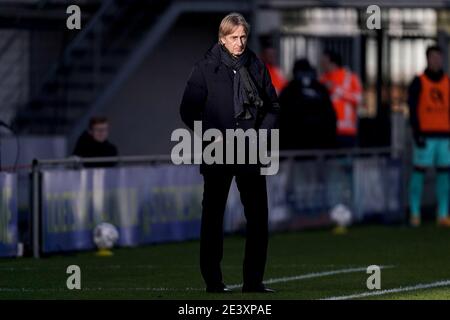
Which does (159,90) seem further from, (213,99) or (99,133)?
(213,99)

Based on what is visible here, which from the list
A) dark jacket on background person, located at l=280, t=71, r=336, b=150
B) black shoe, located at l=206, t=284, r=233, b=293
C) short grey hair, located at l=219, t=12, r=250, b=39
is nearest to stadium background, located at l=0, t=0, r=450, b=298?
dark jacket on background person, located at l=280, t=71, r=336, b=150

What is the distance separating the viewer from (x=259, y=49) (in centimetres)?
2614

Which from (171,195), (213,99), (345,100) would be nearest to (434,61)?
(345,100)

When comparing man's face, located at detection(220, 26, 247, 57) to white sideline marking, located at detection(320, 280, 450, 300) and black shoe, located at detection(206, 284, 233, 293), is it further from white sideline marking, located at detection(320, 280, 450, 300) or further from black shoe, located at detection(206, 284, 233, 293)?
white sideline marking, located at detection(320, 280, 450, 300)

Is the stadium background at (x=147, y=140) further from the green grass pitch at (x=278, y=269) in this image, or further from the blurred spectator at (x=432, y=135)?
the blurred spectator at (x=432, y=135)

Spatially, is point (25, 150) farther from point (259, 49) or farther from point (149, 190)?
point (259, 49)

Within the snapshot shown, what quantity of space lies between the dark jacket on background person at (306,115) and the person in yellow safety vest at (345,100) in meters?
1.95

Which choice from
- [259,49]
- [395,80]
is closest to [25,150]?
[259,49]

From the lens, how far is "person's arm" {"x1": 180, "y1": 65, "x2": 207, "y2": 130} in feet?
41.8

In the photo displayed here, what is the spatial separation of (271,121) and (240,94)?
35 cm

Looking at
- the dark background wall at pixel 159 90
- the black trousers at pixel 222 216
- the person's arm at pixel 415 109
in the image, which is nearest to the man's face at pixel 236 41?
the black trousers at pixel 222 216

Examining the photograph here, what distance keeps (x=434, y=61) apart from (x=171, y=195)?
430cm

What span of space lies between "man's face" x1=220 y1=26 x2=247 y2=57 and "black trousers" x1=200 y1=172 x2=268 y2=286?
900 mm

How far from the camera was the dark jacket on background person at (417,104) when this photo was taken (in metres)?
21.6
